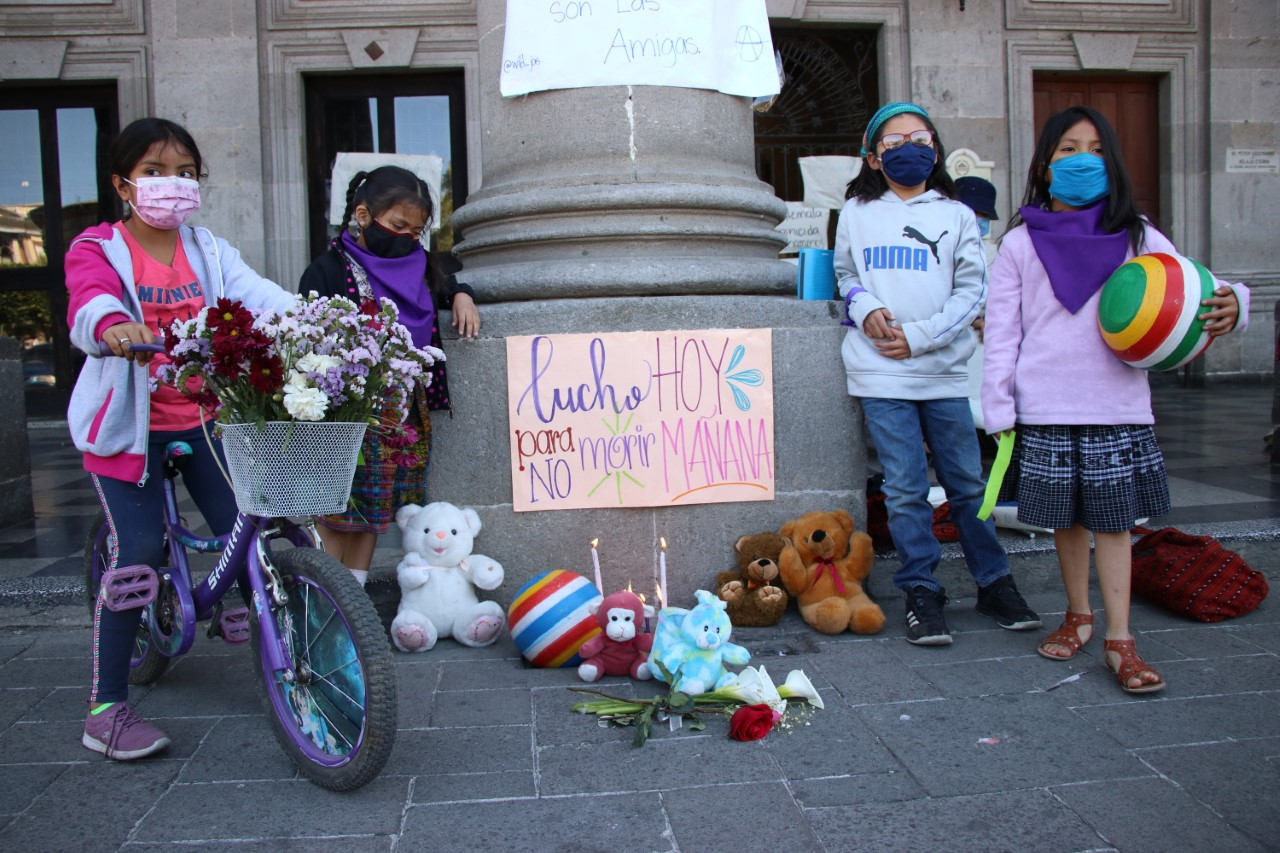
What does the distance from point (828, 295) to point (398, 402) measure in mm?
2116

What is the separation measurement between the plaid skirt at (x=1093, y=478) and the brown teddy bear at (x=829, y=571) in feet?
2.12

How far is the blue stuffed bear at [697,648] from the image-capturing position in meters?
3.09

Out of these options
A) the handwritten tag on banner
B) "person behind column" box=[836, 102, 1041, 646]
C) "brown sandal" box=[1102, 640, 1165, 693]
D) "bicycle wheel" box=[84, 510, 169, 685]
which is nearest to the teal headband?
"person behind column" box=[836, 102, 1041, 646]

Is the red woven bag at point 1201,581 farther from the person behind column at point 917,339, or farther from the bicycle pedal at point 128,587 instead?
the bicycle pedal at point 128,587

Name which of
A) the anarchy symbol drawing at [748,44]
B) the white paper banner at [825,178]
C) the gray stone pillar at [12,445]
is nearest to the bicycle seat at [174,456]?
the anarchy symbol drawing at [748,44]

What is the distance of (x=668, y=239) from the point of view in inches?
165

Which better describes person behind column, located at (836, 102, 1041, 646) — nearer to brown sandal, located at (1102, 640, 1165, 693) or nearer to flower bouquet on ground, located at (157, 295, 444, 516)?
brown sandal, located at (1102, 640, 1165, 693)

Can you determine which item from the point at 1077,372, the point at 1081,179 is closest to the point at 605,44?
the point at 1081,179

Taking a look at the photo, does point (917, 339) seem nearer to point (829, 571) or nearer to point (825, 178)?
point (829, 571)

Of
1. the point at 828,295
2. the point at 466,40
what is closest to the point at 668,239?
the point at 828,295

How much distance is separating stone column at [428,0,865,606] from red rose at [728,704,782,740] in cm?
→ 112

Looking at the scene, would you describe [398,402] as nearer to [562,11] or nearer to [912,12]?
[562,11]

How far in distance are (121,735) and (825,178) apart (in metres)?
9.01

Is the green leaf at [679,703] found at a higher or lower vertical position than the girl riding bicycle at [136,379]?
lower
